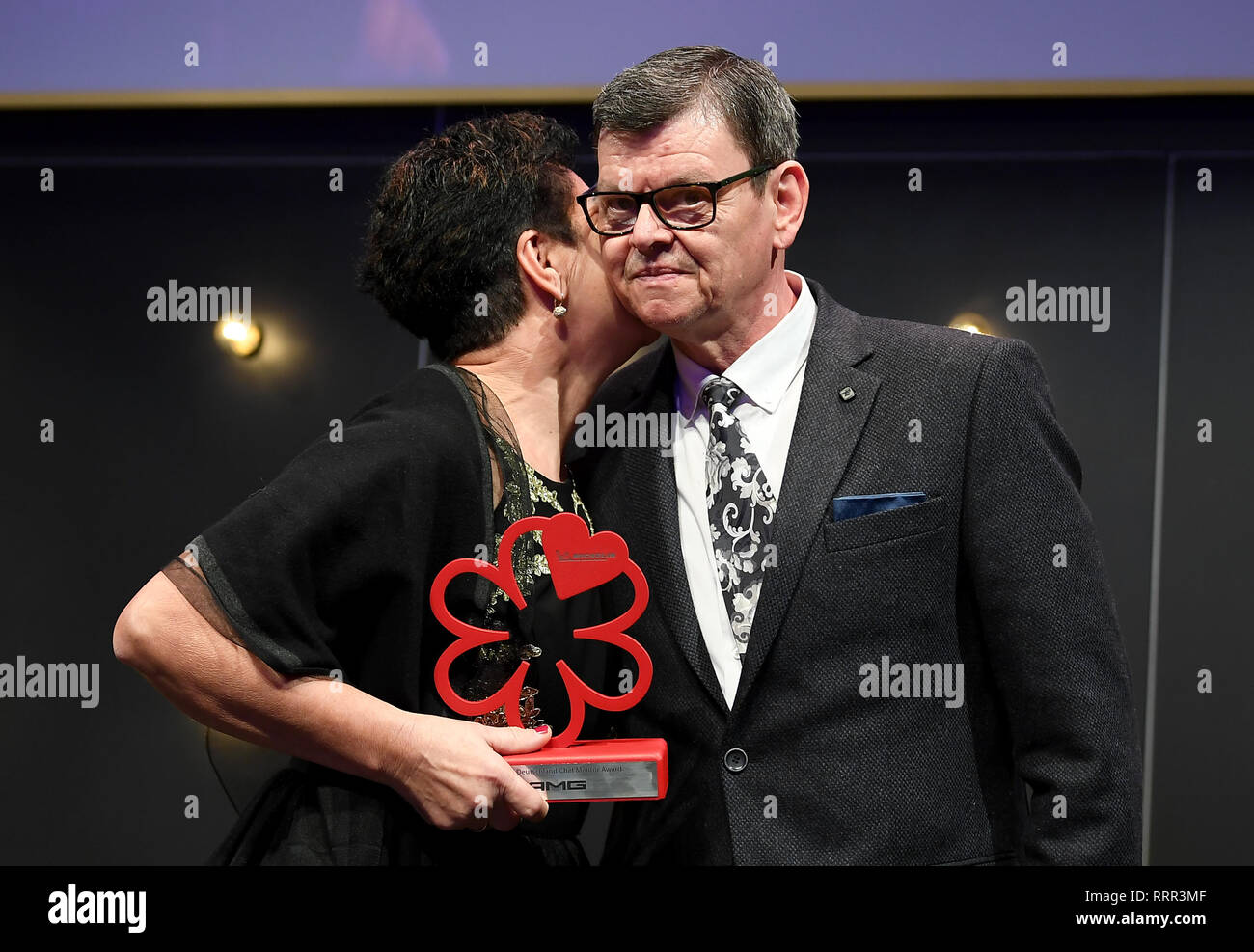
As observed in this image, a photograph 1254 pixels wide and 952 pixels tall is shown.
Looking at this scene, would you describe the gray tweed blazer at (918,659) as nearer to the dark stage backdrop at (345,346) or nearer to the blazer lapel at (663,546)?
the blazer lapel at (663,546)

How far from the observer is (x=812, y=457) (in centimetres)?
186

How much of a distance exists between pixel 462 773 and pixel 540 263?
34.5 inches

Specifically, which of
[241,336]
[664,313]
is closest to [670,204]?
[664,313]

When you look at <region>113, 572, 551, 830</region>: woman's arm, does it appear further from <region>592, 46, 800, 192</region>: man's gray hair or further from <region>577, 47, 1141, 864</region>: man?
<region>592, 46, 800, 192</region>: man's gray hair

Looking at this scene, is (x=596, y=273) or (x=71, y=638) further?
(x=71, y=638)

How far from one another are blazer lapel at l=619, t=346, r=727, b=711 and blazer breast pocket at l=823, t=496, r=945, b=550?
25 cm

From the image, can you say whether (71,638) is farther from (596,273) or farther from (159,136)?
(596,273)

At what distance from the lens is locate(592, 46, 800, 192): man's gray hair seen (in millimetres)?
1914

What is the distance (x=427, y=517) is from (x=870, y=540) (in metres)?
0.68

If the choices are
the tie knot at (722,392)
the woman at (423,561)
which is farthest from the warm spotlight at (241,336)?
the tie knot at (722,392)

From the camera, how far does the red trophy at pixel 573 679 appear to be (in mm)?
1640

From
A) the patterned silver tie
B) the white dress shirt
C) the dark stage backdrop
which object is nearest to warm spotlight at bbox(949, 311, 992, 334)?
the dark stage backdrop
